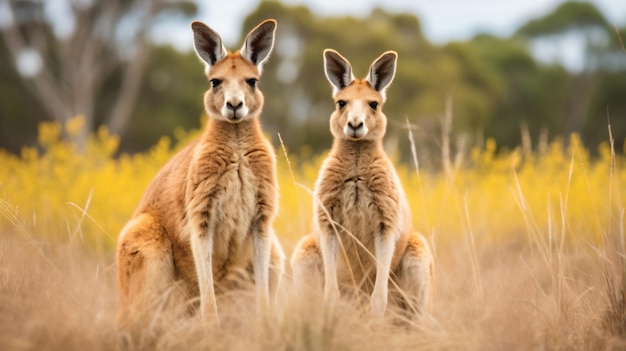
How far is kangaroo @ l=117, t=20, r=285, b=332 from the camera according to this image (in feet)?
16.8

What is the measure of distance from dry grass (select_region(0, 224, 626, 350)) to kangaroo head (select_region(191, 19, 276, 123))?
145cm

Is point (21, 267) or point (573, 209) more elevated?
point (21, 267)

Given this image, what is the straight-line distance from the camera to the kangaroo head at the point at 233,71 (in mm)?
5297

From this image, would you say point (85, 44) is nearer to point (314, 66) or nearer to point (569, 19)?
point (314, 66)

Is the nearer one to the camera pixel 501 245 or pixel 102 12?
pixel 501 245

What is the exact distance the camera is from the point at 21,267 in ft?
16.5

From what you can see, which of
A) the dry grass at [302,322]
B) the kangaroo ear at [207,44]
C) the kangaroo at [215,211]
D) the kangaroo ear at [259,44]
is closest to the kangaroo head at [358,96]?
the kangaroo ear at [259,44]

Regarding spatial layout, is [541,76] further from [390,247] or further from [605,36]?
[390,247]

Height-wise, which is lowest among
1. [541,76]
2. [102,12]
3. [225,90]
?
[225,90]

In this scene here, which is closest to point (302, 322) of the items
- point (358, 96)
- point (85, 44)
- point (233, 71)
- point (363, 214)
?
point (363, 214)

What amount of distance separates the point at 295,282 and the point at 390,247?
3.01 ft

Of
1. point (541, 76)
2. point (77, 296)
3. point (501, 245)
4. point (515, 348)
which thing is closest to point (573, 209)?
point (501, 245)

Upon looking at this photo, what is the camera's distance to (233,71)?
18.0ft

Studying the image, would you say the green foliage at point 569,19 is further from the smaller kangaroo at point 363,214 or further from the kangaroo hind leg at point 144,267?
the kangaroo hind leg at point 144,267
